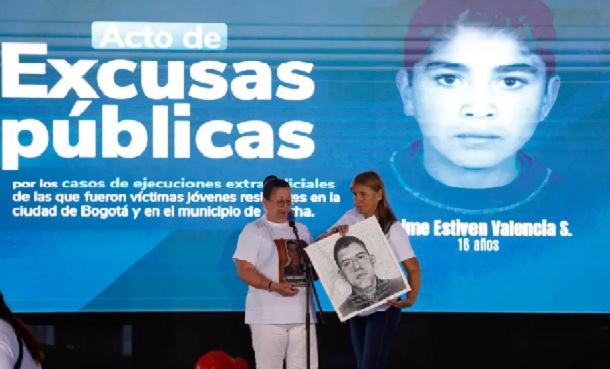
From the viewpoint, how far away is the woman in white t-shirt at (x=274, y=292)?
514 centimetres

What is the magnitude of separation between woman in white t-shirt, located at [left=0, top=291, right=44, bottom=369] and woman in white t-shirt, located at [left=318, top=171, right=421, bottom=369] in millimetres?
2046

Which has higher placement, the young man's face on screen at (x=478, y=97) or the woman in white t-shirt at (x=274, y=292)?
the young man's face on screen at (x=478, y=97)

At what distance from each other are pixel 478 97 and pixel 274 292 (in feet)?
6.82

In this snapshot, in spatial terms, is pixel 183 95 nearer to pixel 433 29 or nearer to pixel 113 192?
pixel 113 192

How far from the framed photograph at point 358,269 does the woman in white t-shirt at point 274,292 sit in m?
0.15

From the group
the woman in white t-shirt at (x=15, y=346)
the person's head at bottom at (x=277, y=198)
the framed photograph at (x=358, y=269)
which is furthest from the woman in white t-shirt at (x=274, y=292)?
the woman in white t-shirt at (x=15, y=346)

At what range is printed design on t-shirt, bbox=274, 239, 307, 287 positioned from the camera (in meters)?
5.15

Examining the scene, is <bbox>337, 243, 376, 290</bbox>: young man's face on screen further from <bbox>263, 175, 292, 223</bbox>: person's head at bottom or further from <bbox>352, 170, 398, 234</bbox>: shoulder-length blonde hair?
<bbox>263, 175, 292, 223</bbox>: person's head at bottom

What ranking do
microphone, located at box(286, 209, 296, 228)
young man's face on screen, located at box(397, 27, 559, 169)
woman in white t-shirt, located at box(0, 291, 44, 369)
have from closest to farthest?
woman in white t-shirt, located at box(0, 291, 44, 369) < microphone, located at box(286, 209, 296, 228) < young man's face on screen, located at box(397, 27, 559, 169)

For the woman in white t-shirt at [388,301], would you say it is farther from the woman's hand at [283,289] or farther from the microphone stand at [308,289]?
the woman's hand at [283,289]

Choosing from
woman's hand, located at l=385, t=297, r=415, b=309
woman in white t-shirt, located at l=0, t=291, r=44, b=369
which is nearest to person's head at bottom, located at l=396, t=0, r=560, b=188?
woman's hand, located at l=385, t=297, r=415, b=309

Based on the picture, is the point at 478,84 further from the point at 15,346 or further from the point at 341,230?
the point at 15,346

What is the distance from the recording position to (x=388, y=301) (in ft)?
16.8

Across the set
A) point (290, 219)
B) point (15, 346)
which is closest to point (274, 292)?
point (290, 219)
